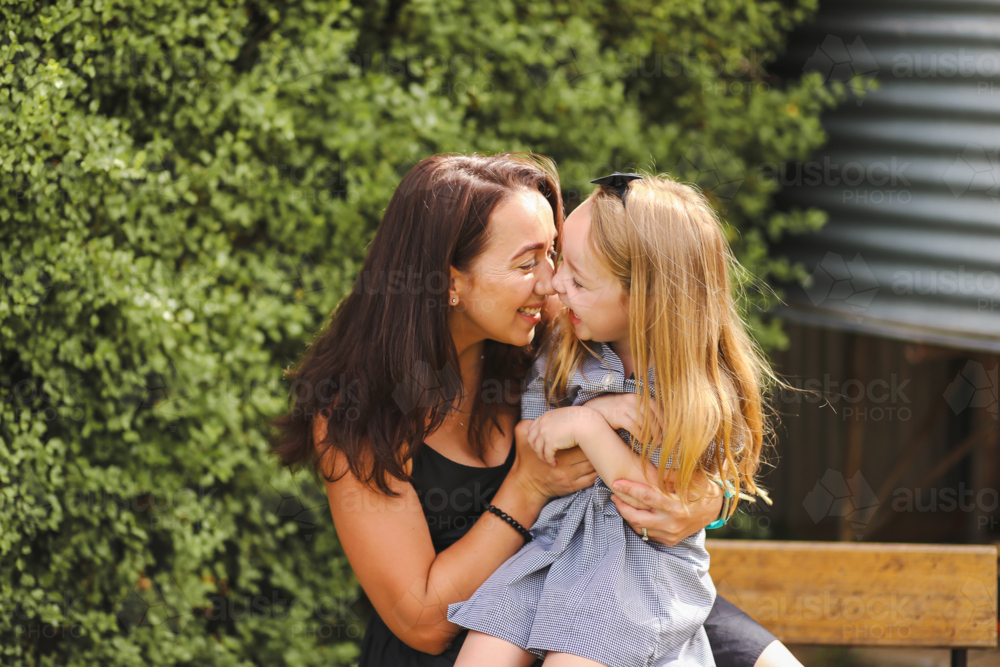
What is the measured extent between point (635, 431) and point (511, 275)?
0.47 meters

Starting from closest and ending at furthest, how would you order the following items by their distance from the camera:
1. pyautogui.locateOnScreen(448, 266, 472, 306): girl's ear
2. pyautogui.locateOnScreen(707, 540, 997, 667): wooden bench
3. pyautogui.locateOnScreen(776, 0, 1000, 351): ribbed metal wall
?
pyautogui.locateOnScreen(448, 266, 472, 306): girl's ear → pyautogui.locateOnScreen(707, 540, 997, 667): wooden bench → pyautogui.locateOnScreen(776, 0, 1000, 351): ribbed metal wall

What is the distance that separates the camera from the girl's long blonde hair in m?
1.78

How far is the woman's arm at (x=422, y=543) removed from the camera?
1.86m

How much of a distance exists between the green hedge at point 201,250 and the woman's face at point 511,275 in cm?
99

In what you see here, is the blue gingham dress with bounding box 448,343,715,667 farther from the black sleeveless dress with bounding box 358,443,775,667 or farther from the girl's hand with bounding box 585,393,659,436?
the black sleeveless dress with bounding box 358,443,775,667

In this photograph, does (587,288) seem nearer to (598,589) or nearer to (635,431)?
(635,431)

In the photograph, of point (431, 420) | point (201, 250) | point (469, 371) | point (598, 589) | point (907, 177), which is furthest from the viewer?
point (907, 177)

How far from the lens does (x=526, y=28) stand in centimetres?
323

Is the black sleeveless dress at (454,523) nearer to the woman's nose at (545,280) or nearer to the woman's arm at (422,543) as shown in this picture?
the woman's arm at (422,543)

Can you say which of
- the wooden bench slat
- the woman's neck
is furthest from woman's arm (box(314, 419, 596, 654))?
the wooden bench slat

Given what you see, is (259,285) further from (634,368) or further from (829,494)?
(829,494)

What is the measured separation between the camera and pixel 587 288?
1.85 metres

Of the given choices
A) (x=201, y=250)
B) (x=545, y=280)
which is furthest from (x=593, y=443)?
(x=201, y=250)

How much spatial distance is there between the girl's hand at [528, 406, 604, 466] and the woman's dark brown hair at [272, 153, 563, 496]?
0.85ft
